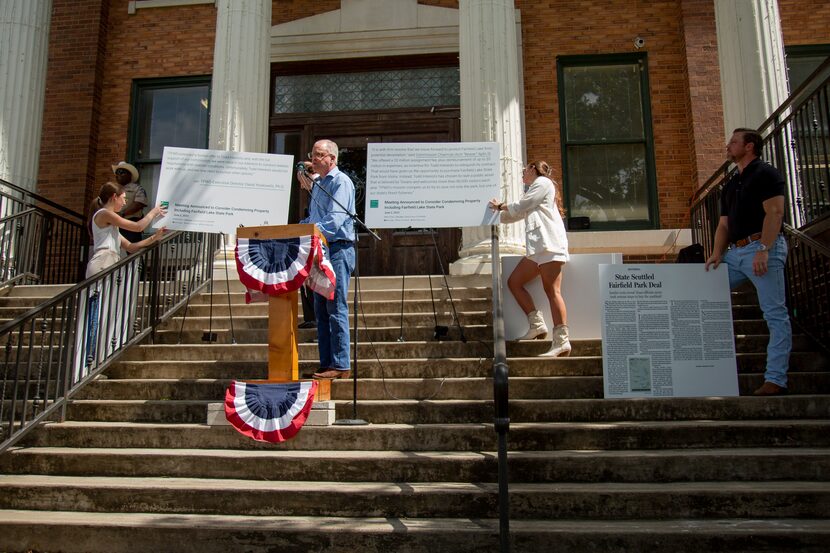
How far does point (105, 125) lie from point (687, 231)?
32.4ft

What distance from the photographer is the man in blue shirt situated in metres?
5.72

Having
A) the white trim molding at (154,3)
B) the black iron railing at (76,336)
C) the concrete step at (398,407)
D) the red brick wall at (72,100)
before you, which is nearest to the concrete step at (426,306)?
the black iron railing at (76,336)

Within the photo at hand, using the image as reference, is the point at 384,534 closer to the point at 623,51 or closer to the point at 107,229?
the point at 107,229

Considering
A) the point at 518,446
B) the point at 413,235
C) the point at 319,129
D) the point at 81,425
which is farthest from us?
the point at 319,129

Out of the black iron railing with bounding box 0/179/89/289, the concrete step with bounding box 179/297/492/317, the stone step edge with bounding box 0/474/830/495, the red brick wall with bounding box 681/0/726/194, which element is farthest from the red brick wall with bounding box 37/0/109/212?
the red brick wall with bounding box 681/0/726/194

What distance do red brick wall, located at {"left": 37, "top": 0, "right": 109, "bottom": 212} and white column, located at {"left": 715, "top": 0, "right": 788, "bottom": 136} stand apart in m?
10.0

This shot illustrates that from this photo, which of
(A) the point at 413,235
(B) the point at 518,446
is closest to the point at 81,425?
(B) the point at 518,446

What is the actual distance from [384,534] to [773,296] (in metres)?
3.53

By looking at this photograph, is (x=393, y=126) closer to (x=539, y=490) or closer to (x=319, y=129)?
(x=319, y=129)

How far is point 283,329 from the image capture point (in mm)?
5309

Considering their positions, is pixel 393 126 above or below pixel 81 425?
above

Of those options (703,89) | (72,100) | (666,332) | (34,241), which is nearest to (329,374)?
(666,332)

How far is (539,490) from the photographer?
436 centimetres

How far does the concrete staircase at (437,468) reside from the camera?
164 inches
